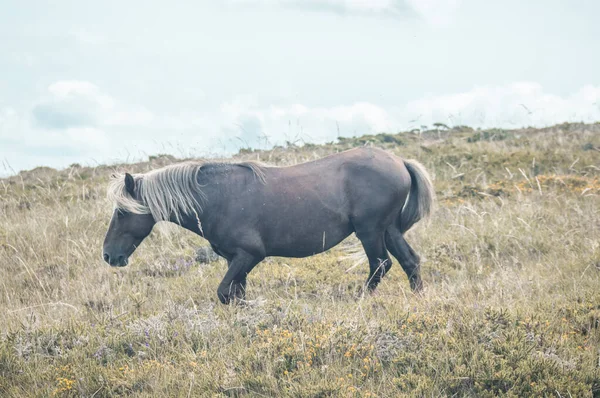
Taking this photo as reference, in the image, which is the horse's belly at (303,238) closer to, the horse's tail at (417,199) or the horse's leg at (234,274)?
the horse's leg at (234,274)

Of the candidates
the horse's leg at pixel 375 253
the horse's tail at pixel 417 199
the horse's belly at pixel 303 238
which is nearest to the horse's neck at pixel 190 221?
the horse's belly at pixel 303 238

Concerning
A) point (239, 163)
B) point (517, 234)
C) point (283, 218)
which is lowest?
point (517, 234)

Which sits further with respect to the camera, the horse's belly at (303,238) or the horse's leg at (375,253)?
the horse's leg at (375,253)

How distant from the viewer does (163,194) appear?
610cm

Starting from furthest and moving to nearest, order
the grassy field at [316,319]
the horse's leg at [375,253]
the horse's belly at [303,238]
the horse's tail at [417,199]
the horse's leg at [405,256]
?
the horse's tail at [417,199] < the horse's leg at [405,256] < the horse's leg at [375,253] < the horse's belly at [303,238] < the grassy field at [316,319]

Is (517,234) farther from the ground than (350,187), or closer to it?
closer to it

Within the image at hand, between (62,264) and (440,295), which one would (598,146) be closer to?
(440,295)

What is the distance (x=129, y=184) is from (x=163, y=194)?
389 millimetres

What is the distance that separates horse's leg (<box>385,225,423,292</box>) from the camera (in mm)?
6625

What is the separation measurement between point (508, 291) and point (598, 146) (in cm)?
1198

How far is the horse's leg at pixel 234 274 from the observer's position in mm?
5906

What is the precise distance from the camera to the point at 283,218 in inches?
243

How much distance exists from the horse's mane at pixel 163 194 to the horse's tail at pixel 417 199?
1929 millimetres

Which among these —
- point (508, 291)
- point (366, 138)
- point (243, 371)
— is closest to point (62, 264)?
point (243, 371)
